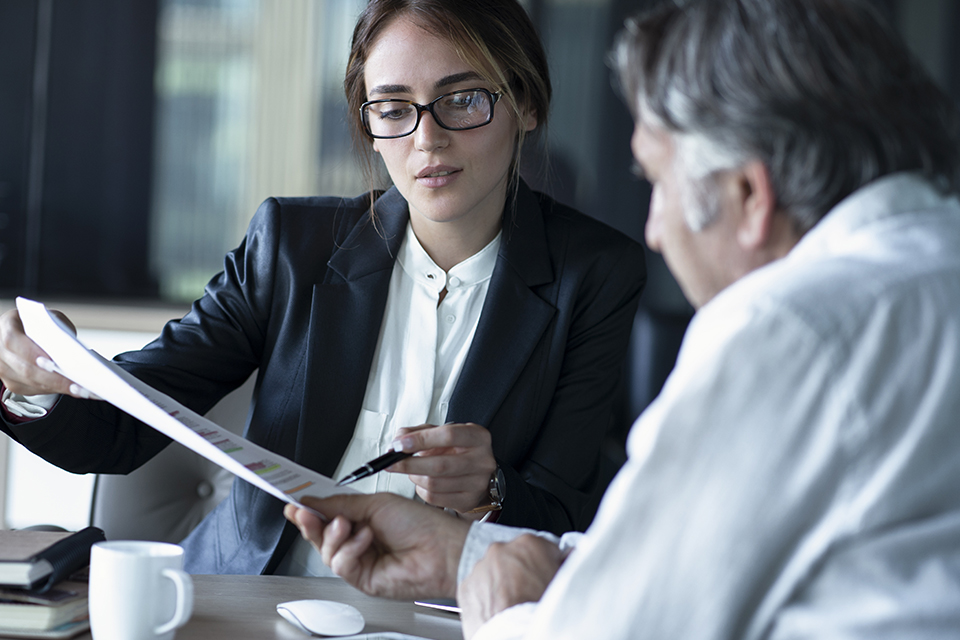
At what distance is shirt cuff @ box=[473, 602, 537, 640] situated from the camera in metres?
0.69

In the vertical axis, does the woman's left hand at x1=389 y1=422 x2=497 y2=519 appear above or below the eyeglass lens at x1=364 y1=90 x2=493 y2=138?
below

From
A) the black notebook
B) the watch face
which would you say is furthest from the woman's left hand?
the black notebook

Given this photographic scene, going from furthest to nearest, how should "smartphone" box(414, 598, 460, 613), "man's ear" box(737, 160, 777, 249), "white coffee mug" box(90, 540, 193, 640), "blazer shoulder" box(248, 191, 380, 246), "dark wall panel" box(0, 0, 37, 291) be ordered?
"dark wall panel" box(0, 0, 37, 291) < "blazer shoulder" box(248, 191, 380, 246) < "smartphone" box(414, 598, 460, 613) < "white coffee mug" box(90, 540, 193, 640) < "man's ear" box(737, 160, 777, 249)

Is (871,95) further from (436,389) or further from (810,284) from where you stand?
(436,389)

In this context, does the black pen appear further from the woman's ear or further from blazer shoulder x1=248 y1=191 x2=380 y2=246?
the woman's ear

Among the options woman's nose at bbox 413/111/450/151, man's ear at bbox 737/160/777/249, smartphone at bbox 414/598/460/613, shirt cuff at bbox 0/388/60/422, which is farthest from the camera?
woman's nose at bbox 413/111/450/151

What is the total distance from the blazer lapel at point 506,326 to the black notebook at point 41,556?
61 cm

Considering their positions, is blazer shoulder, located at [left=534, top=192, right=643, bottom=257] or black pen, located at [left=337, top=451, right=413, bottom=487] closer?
black pen, located at [left=337, top=451, right=413, bottom=487]

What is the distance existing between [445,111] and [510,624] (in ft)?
2.89

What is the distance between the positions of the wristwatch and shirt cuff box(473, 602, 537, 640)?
1.37 ft

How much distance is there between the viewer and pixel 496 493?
1.17 metres

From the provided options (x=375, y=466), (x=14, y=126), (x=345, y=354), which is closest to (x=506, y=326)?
(x=345, y=354)

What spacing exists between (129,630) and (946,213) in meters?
0.76

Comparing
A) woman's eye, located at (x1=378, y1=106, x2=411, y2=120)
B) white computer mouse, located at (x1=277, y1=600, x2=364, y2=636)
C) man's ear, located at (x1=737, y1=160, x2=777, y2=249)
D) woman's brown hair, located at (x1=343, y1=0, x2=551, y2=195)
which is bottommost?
white computer mouse, located at (x1=277, y1=600, x2=364, y2=636)
